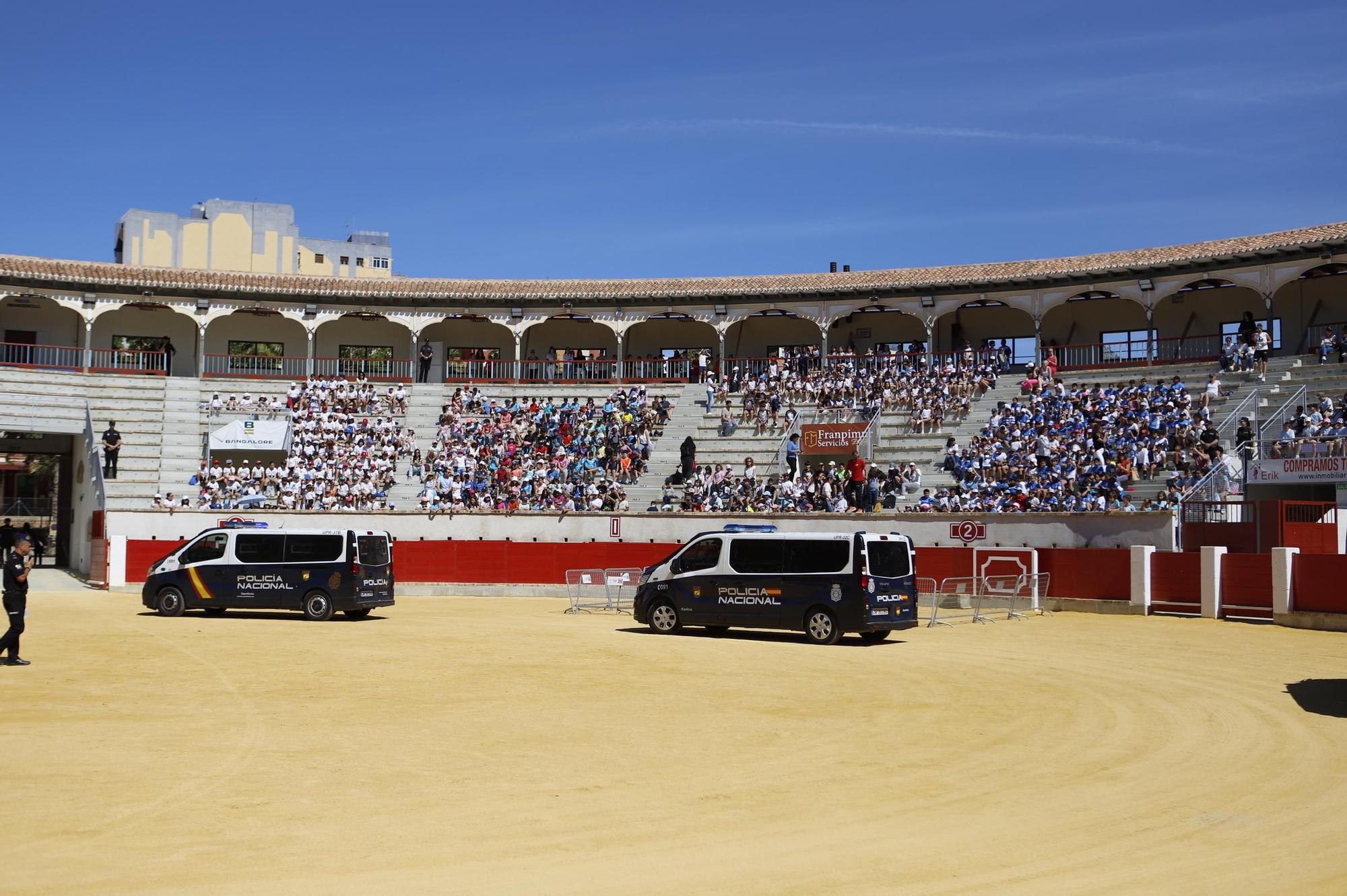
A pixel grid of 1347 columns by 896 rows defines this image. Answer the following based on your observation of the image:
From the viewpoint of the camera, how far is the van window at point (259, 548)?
27.1 metres

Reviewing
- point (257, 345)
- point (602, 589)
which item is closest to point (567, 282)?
point (257, 345)

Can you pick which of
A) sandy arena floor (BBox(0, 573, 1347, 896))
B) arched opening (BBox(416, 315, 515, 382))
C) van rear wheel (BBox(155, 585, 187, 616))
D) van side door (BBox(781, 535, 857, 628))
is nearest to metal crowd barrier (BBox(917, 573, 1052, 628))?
van side door (BBox(781, 535, 857, 628))

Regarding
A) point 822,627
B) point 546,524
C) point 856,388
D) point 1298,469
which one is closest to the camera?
point 822,627

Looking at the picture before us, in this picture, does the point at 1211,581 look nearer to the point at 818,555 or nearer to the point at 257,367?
the point at 818,555

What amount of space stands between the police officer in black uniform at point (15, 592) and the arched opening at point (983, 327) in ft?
112

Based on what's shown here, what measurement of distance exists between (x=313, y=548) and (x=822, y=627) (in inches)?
446

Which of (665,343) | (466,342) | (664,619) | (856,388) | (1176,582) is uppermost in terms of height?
(665,343)

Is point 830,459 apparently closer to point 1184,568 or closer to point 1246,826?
point 1184,568

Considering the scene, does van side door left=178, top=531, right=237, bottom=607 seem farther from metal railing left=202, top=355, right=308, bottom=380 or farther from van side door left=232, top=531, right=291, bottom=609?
metal railing left=202, top=355, right=308, bottom=380

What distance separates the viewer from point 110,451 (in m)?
39.3

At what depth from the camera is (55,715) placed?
13609mm

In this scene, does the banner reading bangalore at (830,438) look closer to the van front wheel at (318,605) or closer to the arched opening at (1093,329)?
the arched opening at (1093,329)

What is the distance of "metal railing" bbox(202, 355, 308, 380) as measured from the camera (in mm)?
46312

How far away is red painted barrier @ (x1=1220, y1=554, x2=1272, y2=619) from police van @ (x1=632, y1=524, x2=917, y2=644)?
889 centimetres
